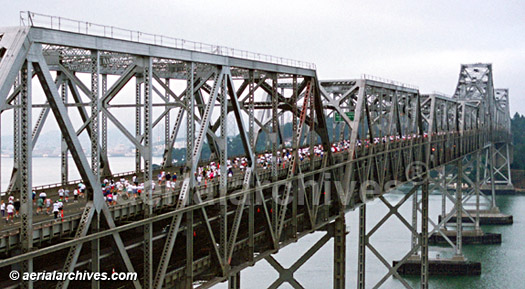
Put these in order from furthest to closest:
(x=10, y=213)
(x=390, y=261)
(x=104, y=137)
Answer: (x=390, y=261), (x=104, y=137), (x=10, y=213)

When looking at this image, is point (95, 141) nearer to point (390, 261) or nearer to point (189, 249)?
point (189, 249)

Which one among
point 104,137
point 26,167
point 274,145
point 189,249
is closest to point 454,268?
point 274,145

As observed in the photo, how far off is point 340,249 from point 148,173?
20.9 meters

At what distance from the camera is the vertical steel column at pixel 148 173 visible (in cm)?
1975

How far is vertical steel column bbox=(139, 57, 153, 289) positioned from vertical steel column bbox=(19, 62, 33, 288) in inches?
170

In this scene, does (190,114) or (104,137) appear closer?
(190,114)

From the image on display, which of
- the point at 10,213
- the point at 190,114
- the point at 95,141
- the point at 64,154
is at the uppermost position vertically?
the point at 190,114

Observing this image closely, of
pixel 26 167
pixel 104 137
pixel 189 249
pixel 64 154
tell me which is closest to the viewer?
pixel 26 167

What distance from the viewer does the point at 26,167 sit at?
15.9 m

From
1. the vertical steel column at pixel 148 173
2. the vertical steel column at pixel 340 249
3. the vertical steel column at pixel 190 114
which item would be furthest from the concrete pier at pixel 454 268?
the vertical steel column at pixel 148 173

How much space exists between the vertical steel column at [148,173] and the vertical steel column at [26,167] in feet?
14.1

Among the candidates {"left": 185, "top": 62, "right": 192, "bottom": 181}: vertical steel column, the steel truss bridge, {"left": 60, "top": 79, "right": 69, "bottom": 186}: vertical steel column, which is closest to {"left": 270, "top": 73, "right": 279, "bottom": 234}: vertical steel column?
the steel truss bridge

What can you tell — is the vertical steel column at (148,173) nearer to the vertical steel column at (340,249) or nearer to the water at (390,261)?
the vertical steel column at (340,249)

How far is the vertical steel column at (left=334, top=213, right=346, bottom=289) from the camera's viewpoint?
3906 cm
